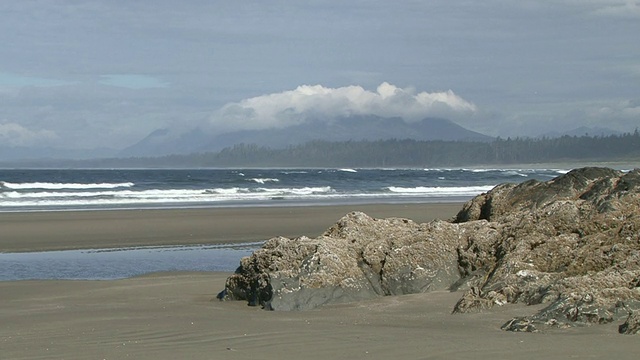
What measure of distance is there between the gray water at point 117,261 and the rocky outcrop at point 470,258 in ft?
16.3

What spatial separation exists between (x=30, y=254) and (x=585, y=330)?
44.9 feet

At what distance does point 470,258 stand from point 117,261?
27.8 feet

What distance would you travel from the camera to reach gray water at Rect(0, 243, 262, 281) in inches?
551

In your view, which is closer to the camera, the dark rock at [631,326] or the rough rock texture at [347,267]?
the dark rock at [631,326]

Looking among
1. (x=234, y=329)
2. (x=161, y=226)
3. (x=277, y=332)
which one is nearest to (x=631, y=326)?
(x=277, y=332)

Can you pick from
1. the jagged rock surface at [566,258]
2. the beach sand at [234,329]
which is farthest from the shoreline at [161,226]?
the jagged rock surface at [566,258]

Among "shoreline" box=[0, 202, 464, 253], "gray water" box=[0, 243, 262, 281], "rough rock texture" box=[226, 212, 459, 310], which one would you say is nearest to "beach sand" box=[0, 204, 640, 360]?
"rough rock texture" box=[226, 212, 459, 310]

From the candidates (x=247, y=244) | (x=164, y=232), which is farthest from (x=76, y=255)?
(x=164, y=232)

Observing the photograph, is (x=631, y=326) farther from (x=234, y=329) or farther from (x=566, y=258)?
(x=234, y=329)

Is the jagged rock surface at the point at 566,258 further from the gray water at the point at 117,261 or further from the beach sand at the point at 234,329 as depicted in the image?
the gray water at the point at 117,261

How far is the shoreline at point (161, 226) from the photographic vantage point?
20.2 meters

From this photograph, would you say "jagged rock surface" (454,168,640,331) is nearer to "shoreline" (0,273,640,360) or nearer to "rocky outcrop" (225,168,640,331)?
"rocky outcrop" (225,168,640,331)

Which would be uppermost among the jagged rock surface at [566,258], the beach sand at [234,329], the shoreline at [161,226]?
the jagged rock surface at [566,258]

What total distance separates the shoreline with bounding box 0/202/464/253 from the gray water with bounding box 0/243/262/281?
1203mm
